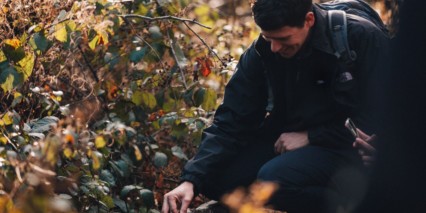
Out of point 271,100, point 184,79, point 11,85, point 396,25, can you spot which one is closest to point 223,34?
point 184,79

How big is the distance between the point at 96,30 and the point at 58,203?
2.71 m

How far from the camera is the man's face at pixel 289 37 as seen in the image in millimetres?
4301

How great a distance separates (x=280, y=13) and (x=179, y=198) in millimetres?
951

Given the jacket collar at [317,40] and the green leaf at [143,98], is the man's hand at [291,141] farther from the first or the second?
the green leaf at [143,98]

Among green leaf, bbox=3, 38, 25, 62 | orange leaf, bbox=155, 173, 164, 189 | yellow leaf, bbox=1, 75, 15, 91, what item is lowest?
orange leaf, bbox=155, 173, 164, 189

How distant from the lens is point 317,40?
4367 millimetres

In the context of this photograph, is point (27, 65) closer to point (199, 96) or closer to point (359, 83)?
point (199, 96)

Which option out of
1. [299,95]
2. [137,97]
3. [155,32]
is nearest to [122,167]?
[137,97]

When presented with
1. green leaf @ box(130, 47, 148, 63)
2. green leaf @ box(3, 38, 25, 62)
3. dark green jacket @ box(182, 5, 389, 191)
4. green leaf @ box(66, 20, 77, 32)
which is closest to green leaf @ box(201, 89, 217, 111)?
green leaf @ box(130, 47, 148, 63)

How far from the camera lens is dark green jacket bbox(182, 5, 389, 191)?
430cm

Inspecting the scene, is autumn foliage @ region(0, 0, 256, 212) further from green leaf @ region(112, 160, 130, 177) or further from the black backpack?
the black backpack

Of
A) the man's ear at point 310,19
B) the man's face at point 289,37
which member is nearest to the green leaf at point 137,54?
the man's face at point 289,37

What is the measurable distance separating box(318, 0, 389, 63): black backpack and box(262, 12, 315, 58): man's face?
0.11 m

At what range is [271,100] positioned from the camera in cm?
457
